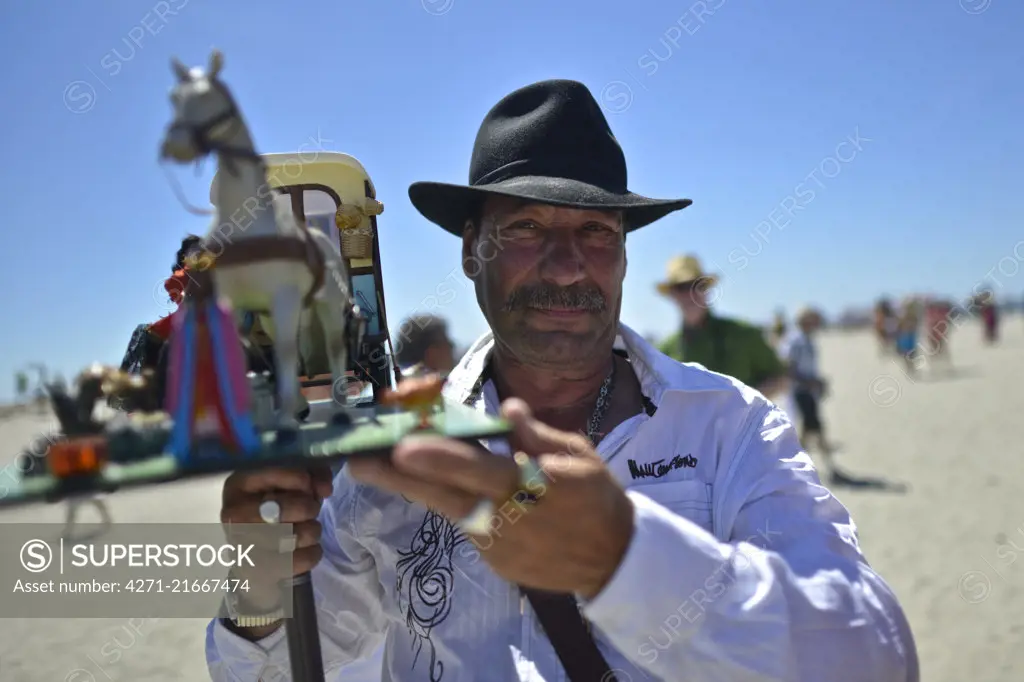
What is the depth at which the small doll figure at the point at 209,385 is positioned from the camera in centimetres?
127

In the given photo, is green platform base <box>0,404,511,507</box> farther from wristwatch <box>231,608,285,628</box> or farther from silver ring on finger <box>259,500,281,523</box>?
wristwatch <box>231,608,285,628</box>

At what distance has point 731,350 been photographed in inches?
264

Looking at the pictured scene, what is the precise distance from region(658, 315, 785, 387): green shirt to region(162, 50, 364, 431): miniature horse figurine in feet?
18.4

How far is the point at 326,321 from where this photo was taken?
5.09 ft

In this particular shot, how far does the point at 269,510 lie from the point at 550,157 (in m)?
1.58

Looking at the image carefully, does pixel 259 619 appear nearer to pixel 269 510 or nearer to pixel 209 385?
pixel 269 510

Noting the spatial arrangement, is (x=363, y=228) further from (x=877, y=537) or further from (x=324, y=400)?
(x=877, y=537)

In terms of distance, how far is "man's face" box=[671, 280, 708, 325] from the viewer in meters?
6.91

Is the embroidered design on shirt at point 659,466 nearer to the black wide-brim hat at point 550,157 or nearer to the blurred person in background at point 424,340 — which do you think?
the black wide-brim hat at point 550,157

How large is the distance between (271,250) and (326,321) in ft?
0.81

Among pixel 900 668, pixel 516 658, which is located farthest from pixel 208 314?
pixel 900 668

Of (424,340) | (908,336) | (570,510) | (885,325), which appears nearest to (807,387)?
(424,340)

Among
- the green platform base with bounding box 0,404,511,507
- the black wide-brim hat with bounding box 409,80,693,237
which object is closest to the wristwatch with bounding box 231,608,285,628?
the green platform base with bounding box 0,404,511,507

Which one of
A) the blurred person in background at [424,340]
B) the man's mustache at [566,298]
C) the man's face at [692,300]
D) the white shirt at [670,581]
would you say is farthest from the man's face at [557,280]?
the man's face at [692,300]
